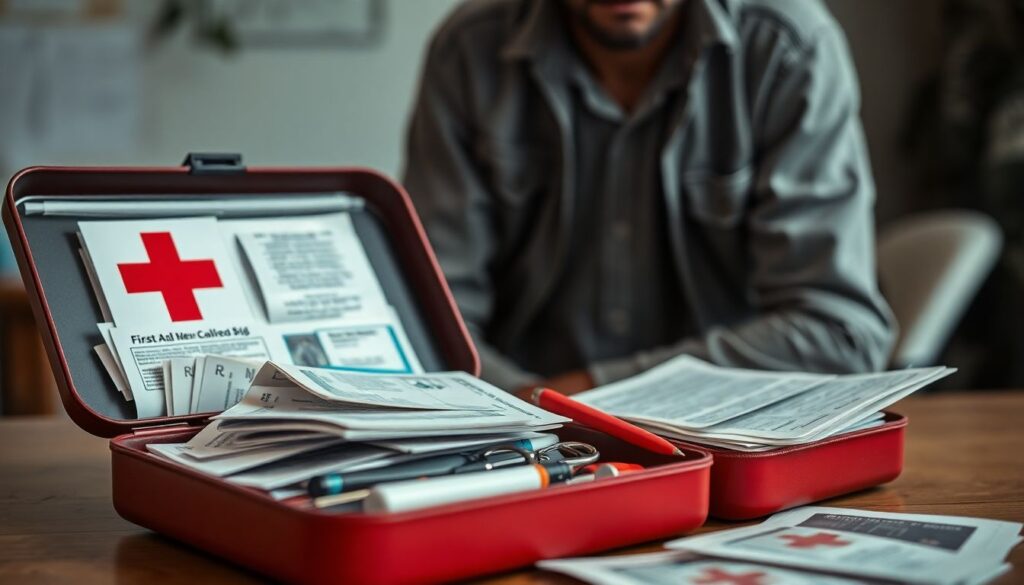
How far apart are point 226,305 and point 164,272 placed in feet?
0.16

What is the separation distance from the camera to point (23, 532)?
26.2 inches

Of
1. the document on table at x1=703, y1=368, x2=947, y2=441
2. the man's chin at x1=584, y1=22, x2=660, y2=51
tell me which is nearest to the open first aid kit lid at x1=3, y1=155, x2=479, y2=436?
the document on table at x1=703, y1=368, x2=947, y2=441

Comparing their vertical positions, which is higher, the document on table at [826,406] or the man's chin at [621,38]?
the man's chin at [621,38]

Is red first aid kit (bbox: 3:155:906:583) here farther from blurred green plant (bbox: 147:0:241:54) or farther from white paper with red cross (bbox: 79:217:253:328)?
blurred green plant (bbox: 147:0:241:54)

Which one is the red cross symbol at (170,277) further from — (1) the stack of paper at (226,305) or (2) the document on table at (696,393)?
(2) the document on table at (696,393)

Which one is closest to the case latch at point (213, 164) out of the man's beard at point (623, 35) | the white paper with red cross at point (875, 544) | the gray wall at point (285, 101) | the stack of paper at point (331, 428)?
the stack of paper at point (331, 428)

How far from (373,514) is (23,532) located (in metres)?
0.29

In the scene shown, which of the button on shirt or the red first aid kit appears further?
the button on shirt

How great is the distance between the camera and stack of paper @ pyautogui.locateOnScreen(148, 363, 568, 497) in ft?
1.89

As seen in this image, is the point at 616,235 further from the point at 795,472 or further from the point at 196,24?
the point at 196,24

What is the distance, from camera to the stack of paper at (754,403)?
0.67 m

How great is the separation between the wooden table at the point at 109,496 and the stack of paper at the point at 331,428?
0.06m

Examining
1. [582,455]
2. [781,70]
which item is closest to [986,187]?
[781,70]

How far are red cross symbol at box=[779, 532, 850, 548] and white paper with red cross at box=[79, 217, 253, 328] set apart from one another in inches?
16.2
